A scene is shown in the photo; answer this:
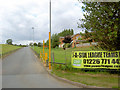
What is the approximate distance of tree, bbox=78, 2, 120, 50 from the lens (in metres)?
7.14

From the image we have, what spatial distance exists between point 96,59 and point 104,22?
8.87ft

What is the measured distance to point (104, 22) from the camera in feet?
24.3

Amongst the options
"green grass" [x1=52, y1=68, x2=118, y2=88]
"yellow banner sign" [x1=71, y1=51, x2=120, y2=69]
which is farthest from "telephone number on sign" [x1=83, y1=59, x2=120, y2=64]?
"green grass" [x1=52, y1=68, x2=118, y2=88]

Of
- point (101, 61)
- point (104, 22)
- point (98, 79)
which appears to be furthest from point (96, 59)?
point (104, 22)

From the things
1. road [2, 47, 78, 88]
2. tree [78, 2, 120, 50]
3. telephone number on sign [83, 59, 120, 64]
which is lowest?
road [2, 47, 78, 88]

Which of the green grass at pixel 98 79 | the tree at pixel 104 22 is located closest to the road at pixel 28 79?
the green grass at pixel 98 79

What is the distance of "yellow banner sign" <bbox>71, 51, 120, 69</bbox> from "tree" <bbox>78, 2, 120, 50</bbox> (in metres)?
0.55

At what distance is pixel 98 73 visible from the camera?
26.4 ft

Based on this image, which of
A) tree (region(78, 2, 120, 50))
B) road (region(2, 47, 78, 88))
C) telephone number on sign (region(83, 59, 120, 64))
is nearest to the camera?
road (region(2, 47, 78, 88))

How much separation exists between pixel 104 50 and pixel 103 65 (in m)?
1.10

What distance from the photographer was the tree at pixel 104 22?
23.4ft

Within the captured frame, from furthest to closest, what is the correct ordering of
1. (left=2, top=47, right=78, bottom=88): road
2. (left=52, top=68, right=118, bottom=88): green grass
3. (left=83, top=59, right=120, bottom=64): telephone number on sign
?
(left=83, top=59, right=120, bottom=64): telephone number on sign < (left=2, top=47, right=78, bottom=88): road < (left=52, top=68, right=118, bottom=88): green grass

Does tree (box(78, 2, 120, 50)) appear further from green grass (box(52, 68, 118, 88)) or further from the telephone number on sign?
green grass (box(52, 68, 118, 88))

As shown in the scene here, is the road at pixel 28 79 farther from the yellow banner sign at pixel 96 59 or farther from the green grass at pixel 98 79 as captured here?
the yellow banner sign at pixel 96 59
